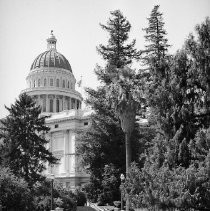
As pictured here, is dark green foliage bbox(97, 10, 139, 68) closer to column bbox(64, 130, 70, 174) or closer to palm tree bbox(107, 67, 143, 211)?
palm tree bbox(107, 67, 143, 211)

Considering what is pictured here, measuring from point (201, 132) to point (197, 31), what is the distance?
556cm

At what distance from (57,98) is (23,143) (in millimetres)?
61730

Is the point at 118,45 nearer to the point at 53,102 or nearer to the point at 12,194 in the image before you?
the point at 12,194

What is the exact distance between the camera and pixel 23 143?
41.4 meters

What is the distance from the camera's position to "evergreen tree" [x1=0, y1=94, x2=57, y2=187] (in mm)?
40031

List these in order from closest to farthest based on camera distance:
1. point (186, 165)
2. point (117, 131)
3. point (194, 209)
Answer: point (194, 209) < point (186, 165) < point (117, 131)

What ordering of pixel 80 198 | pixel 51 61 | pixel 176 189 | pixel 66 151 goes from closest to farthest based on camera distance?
pixel 176 189, pixel 80 198, pixel 66 151, pixel 51 61

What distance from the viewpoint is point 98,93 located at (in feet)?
133

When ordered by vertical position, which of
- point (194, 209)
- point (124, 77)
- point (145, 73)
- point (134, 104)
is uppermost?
point (145, 73)

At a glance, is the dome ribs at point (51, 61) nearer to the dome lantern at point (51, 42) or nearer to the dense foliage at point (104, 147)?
the dome lantern at point (51, 42)

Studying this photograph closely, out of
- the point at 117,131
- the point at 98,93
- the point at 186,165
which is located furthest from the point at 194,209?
the point at 98,93

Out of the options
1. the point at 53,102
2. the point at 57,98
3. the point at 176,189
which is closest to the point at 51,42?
the point at 57,98

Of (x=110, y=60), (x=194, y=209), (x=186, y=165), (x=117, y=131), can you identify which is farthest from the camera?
(x=110, y=60)

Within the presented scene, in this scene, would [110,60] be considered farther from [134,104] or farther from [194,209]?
[194,209]
